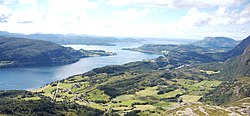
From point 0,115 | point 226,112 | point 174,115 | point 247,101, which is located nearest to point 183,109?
point 174,115

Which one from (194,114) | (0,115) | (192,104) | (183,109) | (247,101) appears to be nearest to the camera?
(194,114)

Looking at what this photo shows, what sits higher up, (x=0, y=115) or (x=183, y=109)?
(x=183, y=109)

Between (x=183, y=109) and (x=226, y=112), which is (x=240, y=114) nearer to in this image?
(x=226, y=112)

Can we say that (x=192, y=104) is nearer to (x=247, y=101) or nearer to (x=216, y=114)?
(x=216, y=114)

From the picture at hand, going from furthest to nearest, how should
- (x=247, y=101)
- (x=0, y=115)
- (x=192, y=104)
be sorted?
(x=0, y=115), (x=247, y=101), (x=192, y=104)

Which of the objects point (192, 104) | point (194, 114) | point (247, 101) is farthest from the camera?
point (247, 101)

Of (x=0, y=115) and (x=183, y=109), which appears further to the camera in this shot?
(x=0, y=115)

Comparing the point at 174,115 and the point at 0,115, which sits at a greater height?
the point at 174,115

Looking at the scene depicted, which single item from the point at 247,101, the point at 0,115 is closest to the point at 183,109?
the point at 247,101

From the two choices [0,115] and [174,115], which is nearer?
[174,115]
